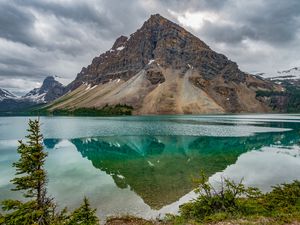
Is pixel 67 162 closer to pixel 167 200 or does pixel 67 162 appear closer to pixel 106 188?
pixel 106 188

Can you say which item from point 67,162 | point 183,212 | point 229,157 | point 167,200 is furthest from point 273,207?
point 67,162

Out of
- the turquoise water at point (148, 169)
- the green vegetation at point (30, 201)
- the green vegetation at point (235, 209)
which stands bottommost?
the turquoise water at point (148, 169)

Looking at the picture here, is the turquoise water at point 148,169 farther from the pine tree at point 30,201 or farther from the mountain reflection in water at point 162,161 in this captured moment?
the pine tree at point 30,201

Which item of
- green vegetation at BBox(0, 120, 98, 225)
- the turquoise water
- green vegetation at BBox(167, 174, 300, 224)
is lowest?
the turquoise water

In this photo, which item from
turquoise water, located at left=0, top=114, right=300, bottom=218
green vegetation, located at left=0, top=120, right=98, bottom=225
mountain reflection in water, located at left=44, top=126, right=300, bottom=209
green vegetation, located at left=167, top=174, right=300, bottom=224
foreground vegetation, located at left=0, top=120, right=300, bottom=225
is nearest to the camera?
green vegetation, located at left=0, top=120, right=98, bottom=225

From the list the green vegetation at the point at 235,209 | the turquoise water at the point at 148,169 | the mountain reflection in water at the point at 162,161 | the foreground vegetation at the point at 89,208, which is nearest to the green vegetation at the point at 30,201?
the foreground vegetation at the point at 89,208

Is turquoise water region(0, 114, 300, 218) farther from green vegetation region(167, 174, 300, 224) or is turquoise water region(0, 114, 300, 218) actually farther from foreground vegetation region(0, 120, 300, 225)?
foreground vegetation region(0, 120, 300, 225)

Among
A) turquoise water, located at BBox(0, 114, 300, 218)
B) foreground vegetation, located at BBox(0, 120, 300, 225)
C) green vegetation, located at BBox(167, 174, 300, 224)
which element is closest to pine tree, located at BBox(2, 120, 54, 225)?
foreground vegetation, located at BBox(0, 120, 300, 225)

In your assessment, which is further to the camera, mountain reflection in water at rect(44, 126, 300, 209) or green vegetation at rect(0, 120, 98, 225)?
mountain reflection in water at rect(44, 126, 300, 209)

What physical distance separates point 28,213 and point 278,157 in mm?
50998

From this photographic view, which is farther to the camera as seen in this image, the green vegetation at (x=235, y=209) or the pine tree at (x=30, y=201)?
the green vegetation at (x=235, y=209)

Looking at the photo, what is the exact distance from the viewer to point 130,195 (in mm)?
31656

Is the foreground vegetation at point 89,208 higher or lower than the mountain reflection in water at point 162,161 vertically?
higher

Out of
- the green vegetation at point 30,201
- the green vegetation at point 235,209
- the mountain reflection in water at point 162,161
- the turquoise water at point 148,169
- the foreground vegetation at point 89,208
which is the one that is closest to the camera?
the green vegetation at point 30,201
